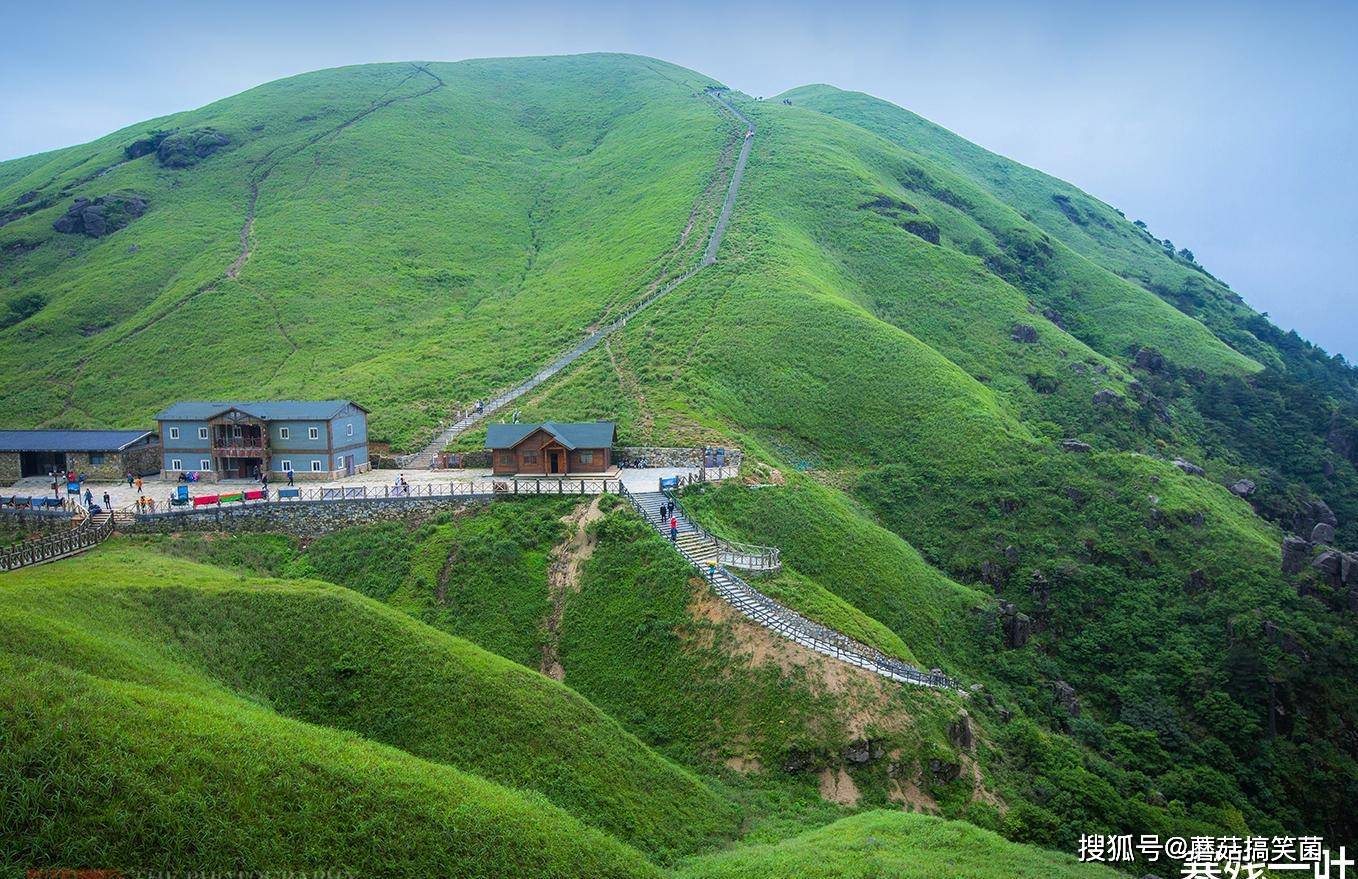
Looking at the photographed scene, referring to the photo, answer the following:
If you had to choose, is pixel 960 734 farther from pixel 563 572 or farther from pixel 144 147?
pixel 144 147

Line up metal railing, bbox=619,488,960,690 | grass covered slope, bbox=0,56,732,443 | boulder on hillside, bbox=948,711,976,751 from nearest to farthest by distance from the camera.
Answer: boulder on hillside, bbox=948,711,976,751
metal railing, bbox=619,488,960,690
grass covered slope, bbox=0,56,732,443

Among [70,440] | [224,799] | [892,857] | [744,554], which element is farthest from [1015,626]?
[70,440]

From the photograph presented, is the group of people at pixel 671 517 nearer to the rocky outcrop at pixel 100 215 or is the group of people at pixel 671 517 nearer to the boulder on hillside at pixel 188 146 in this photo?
the rocky outcrop at pixel 100 215

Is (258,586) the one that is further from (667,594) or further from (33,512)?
(33,512)

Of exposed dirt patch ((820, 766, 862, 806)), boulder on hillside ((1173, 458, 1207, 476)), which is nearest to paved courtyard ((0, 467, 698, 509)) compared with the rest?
exposed dirt patch ((820, 766, 862, 806))

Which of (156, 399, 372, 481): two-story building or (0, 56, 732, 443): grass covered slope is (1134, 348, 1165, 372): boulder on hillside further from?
(156, 399, 372, 481): two-story building

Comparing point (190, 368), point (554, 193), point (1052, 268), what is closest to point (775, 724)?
point (190, 368)

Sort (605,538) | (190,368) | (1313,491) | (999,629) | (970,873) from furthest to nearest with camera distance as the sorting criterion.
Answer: (190,368)
(1313,491)
(999,629)
(605,538)
(970,873)
